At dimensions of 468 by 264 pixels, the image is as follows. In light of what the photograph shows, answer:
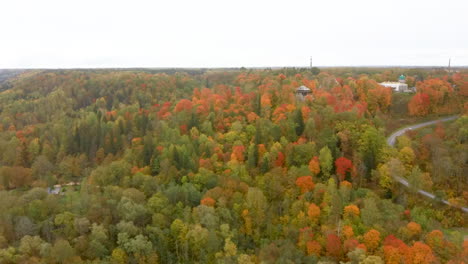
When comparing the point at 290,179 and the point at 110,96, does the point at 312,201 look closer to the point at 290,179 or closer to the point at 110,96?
the point at 290,179

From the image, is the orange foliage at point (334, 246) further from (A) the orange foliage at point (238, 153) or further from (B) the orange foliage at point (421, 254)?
(A) the orange foliage at point (238, 153)

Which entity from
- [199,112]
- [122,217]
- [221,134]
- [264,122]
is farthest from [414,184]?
[199,112]

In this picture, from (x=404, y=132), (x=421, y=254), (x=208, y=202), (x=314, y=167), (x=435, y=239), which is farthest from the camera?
(x=404, y=132)

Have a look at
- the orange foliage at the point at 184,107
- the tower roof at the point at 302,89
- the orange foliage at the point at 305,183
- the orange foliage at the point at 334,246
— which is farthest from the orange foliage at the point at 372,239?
the orange foliage at the point at 184,107

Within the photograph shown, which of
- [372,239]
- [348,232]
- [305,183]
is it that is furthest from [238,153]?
[372,239]

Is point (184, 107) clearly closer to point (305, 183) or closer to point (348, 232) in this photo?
point (305, 183)

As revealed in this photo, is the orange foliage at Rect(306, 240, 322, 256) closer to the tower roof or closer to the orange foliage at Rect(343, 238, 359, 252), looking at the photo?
the orange foliage at Rect(343, 238, 359, 252)
